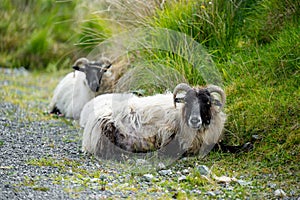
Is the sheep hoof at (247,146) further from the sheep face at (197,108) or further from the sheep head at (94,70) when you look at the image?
the sheep head at (94,70)


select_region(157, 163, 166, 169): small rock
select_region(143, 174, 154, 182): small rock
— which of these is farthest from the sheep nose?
select_region(143, 174, 154, 182): small rock

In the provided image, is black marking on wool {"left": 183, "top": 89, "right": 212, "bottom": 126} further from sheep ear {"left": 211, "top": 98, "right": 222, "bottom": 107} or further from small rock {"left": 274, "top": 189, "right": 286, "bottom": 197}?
small rock {"left": 274, "top": 189, "right": 286, "bottom": 197}

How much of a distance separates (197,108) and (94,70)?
338 cm

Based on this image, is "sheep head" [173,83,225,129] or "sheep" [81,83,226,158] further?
"sheep" [81,83,226,158]

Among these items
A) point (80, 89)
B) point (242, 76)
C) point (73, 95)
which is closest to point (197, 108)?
point (242, 76)

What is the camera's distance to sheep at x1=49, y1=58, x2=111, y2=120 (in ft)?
33.2

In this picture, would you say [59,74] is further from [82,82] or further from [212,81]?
[212,81]

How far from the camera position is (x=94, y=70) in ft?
33.3

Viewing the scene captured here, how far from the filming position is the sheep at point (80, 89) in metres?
10.1

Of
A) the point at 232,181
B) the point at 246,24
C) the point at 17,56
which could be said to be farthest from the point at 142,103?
the point at 17,56

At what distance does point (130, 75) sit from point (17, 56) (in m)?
6.79

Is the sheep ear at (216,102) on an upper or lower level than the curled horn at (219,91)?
lower

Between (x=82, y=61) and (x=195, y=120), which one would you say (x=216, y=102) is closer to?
(x=195, y=120)

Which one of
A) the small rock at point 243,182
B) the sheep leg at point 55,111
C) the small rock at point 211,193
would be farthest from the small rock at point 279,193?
the sheep leg at point 55,111
